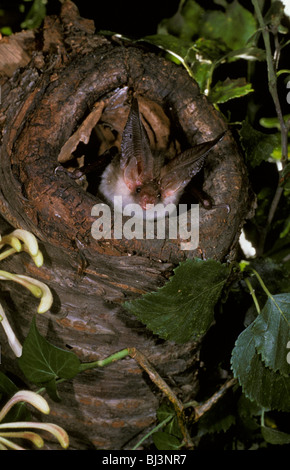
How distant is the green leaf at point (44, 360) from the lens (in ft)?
2.67

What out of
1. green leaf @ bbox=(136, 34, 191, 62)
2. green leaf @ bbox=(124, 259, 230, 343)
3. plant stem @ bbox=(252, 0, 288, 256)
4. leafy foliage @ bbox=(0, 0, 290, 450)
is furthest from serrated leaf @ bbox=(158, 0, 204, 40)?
green leaf @ bbox=(124, 259, 230, 343)

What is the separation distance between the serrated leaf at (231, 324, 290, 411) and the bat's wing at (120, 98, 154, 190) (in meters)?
0.39

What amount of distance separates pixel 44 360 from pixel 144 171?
428mm

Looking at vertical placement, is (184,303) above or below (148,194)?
below

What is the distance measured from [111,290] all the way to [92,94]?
0.38 metres

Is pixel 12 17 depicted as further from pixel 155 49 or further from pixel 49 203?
pixel 49 203

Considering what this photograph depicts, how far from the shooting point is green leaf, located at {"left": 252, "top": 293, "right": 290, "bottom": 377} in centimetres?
86

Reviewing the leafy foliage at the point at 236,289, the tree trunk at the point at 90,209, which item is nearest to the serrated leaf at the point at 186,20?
the leafy foliage at the point at 236,289

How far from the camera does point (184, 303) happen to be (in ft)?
2.78

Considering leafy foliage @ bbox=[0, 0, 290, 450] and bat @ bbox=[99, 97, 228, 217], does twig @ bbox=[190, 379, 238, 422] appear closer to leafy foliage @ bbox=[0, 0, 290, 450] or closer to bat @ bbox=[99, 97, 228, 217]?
leafy foliage @ bbox=[0, 0, 290, 450]

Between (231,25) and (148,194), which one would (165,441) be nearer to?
(148,194)

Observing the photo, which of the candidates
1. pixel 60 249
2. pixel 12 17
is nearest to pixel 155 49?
pixel 12 17

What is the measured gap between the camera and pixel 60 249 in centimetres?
79

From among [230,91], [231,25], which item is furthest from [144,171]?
[231,25]
